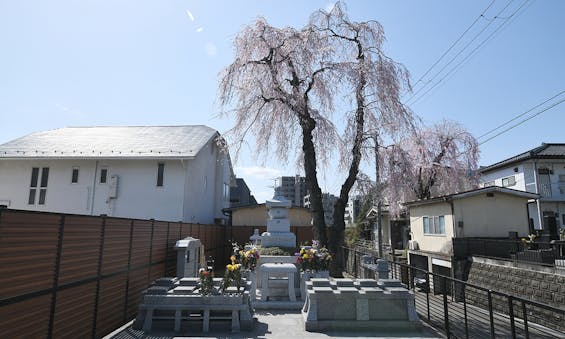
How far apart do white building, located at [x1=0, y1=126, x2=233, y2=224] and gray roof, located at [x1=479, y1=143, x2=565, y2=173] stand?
2189 centimetres

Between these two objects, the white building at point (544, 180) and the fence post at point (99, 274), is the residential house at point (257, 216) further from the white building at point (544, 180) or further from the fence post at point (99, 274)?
the fence post at point (99, 274)

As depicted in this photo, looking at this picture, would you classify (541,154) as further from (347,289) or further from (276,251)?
(347,289)

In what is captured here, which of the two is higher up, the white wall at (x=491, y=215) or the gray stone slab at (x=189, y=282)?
the white wall at (x=491, y=215)

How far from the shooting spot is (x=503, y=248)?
15102 mm

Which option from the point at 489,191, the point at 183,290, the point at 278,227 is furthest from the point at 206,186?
the point at 489,191

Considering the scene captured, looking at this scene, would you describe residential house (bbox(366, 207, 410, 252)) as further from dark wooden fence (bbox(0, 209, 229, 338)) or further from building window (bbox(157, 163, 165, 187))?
dark wooden fence (bbox(0, 209, 229, 338))

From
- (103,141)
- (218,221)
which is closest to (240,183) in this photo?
(218,221)

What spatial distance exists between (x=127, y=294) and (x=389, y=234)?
2635 centimetres

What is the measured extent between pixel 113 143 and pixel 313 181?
11891 millimetres

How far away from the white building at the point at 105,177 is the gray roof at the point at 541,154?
21892mm

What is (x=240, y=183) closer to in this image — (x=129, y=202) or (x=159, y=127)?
(x=159, y=127)

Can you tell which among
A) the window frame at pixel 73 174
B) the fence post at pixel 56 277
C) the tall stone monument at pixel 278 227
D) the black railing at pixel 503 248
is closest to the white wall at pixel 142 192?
the window frame at pixel 73 174

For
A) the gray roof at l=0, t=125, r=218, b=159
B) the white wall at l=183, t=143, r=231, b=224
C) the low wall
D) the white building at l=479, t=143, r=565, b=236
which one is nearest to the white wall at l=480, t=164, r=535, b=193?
the white building at l=479, t=143, r=565, b=236

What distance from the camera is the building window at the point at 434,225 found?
18.1 metres
